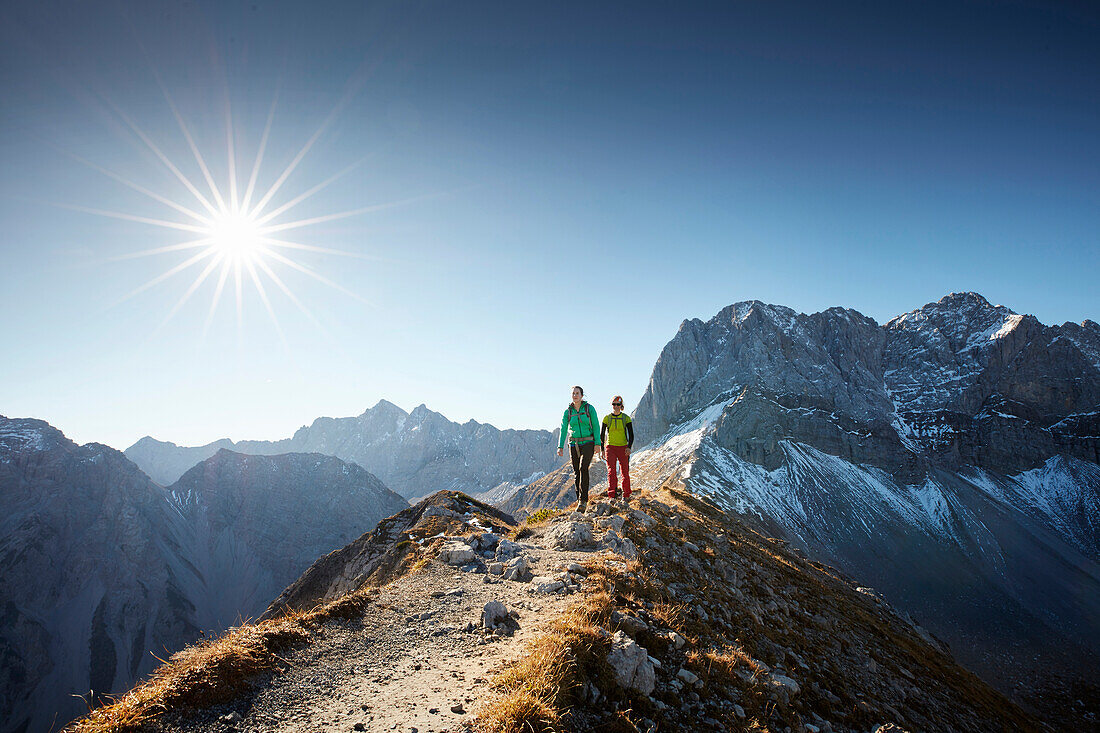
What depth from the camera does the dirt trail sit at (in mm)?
6258

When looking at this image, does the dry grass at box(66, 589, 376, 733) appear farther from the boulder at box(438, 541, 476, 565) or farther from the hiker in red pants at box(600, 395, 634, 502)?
the hiker in red pants at box(600, 395, 634, 502)

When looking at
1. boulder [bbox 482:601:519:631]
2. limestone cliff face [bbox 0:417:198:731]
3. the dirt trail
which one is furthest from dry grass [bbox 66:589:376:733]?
limestone cliff face [bbox 0:417:198:731]

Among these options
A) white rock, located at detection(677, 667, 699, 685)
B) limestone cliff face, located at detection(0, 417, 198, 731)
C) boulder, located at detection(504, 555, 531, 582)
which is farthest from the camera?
limestone cliff face, located at detection(0, 417, 198, 731)

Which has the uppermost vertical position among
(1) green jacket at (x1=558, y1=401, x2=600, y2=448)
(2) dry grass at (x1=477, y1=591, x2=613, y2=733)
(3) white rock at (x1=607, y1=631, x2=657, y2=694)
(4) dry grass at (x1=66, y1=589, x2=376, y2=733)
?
(1) green jacket at (x1=558, y1=401, x2=600, y2=448)

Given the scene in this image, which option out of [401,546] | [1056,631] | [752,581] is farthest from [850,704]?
[1056,631]

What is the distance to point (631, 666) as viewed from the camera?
7430 millimetres

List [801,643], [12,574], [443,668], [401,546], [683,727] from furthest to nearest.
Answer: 1. [12,574]
2. [401,546]
3. [801,643]
4. [443,668]
5. [683,727]

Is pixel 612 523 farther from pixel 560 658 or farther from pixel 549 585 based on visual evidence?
pixel 560 658

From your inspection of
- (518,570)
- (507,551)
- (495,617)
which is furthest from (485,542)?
(495,617)

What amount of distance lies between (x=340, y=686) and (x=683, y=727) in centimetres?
573

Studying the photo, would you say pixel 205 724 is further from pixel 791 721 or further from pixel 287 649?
pixel 791 721

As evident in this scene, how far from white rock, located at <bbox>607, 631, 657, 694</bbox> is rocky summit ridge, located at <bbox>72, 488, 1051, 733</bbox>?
23mm

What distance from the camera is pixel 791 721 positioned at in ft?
28.8

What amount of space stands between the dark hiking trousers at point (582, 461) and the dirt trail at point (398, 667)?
6747mm
